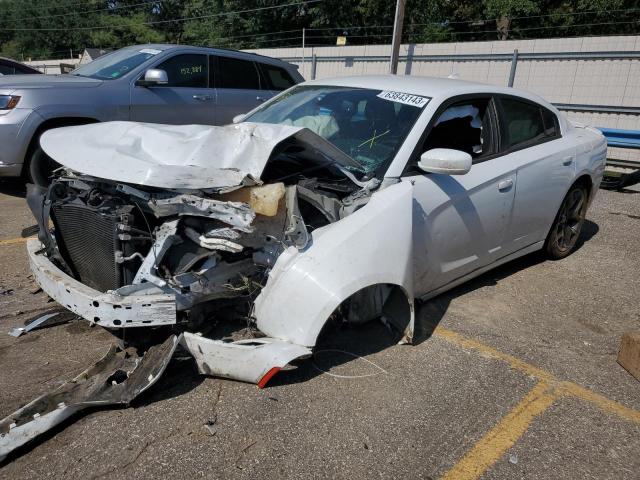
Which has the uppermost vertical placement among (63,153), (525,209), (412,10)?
(412,10)

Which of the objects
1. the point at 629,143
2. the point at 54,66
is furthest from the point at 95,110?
the point at 54,66

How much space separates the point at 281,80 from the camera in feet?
27.1

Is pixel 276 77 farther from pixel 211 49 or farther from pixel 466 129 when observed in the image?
pixel 466 129

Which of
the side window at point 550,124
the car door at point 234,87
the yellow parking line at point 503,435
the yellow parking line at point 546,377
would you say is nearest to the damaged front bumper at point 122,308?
the yellow parking line at point 503,435

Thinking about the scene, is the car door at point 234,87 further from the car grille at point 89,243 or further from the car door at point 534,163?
the car grille at point 89,243

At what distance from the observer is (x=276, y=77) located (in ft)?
26.8

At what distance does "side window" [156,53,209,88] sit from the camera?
6.91 meters

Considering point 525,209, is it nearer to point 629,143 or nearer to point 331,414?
point 331,414

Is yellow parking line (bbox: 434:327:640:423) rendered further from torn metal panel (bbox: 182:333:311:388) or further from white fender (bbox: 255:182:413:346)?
torn metal panel (bbox: 182:333:311:388)

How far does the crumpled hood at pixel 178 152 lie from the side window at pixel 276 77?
5.09 meters

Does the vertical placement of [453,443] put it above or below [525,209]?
below

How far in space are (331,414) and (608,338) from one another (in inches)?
89.5

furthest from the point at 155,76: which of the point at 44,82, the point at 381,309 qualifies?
the point at 381,309

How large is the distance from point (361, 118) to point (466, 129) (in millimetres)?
809
